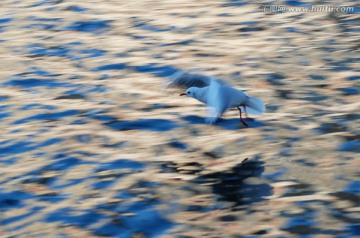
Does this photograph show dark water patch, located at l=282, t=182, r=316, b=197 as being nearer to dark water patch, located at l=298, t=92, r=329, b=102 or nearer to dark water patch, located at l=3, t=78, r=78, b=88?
dark water patch, located at l=298, t=92, r=329, b=102

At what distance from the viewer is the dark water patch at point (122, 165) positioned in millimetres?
12023

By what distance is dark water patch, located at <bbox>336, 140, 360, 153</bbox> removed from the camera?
12.0m

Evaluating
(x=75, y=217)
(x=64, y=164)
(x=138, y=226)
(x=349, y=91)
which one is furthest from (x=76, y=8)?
(x=138, y=226)

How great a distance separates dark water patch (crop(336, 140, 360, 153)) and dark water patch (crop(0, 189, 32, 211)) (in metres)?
4.37

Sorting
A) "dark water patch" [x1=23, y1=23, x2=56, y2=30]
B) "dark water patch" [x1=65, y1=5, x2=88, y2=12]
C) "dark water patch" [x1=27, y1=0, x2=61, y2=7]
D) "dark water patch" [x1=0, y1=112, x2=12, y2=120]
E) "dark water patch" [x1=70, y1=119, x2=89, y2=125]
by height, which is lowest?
"dark water patch" [x1=70, y1=119, x2=89, y2=125]

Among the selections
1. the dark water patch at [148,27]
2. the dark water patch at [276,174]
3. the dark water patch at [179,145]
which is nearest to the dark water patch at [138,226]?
the dark water patch at [276,174]

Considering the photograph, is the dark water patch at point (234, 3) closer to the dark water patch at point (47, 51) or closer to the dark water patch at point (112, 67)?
the dark water patch at point (47, 51)

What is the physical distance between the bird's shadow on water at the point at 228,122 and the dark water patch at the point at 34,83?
2935 millimetres

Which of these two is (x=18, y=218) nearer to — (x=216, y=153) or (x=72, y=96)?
(x=216, y=153)

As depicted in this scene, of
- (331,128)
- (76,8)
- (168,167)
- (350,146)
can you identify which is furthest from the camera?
(76,8)

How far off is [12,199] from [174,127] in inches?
129

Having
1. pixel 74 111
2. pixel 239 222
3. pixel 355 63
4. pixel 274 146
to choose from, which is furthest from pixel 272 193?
pixel 355 63

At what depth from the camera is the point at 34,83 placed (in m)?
16.1

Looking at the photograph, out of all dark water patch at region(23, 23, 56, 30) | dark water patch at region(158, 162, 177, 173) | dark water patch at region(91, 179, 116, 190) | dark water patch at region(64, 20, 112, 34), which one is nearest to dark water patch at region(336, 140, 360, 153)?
dark water patch at region(158, 162, 177, 173)
